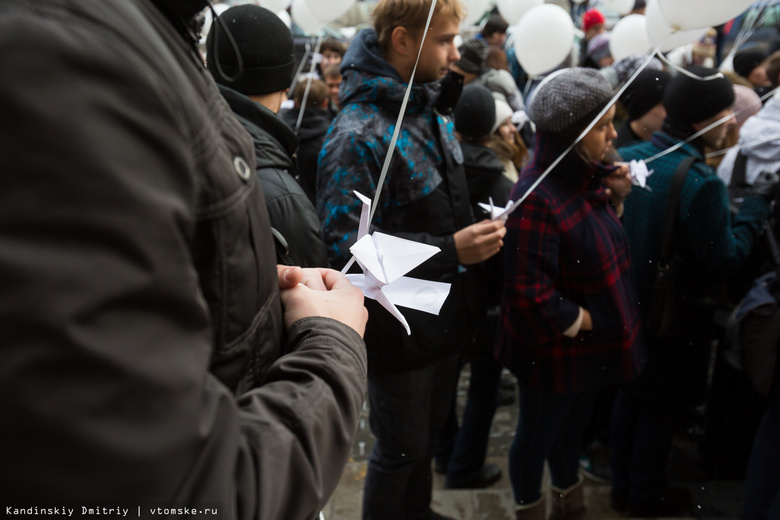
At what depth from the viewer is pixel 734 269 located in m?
2.45

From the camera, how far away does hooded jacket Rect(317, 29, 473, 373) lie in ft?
6.23

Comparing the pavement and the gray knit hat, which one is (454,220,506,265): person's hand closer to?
the gray knit hat

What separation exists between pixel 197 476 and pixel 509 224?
1.77 meters

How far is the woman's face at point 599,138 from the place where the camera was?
2168 mm

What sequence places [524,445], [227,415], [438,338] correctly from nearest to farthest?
1. [227,415]
2. [438,338]
3. [524,445]

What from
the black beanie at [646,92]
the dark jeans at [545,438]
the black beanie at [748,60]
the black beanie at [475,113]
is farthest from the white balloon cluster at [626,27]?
the dark jeans at [545,438]

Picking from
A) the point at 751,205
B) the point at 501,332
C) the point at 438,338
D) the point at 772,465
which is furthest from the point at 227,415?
the point at 751,205

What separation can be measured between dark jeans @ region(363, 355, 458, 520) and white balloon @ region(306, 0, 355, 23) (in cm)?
263

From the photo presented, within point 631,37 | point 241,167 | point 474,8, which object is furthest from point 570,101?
point 474,8

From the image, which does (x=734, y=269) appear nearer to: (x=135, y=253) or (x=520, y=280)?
(x=520, y=280)

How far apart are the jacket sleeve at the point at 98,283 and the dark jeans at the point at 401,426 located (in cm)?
152

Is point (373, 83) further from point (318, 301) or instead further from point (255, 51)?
point (318, 301)

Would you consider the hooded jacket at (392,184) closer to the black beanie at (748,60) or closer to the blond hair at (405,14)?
the blond hair at (405,14)

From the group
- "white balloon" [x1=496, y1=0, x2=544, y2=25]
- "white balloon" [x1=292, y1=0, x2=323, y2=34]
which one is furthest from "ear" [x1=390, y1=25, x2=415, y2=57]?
"white balloon" [x1=496, y1=0, x2=544, y2=25]
